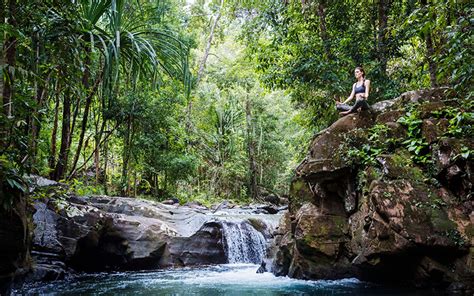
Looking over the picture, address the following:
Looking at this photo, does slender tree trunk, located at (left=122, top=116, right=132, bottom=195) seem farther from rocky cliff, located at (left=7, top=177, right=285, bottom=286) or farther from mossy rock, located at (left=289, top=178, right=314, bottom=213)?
mossy rock, located at (left=289, top=178, right=314, bottom=213)

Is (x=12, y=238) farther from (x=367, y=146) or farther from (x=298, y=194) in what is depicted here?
(x=367, y=146)

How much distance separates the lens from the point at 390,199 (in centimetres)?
590

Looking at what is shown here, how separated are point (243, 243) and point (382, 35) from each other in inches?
255

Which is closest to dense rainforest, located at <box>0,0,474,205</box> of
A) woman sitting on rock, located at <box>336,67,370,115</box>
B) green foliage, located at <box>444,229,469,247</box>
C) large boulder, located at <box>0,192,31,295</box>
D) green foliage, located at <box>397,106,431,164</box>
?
large boulder, located at <box>0,192,31,295</box>

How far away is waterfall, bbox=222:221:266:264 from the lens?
9.80m

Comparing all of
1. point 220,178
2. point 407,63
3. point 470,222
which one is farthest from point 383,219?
point 220,178

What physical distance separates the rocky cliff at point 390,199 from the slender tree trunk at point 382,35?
2375 mm

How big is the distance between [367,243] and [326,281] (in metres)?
1.16

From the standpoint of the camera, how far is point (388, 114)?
23.9ft

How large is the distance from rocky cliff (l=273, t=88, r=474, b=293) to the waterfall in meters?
2.25

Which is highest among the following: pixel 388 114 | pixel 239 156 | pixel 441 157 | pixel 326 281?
pixel 239 156

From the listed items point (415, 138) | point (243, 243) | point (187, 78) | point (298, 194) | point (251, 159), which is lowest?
point (243, 243)

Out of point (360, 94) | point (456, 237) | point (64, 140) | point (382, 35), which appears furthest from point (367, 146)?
point (64, 140)

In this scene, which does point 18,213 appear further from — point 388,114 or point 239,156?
point 239,156
